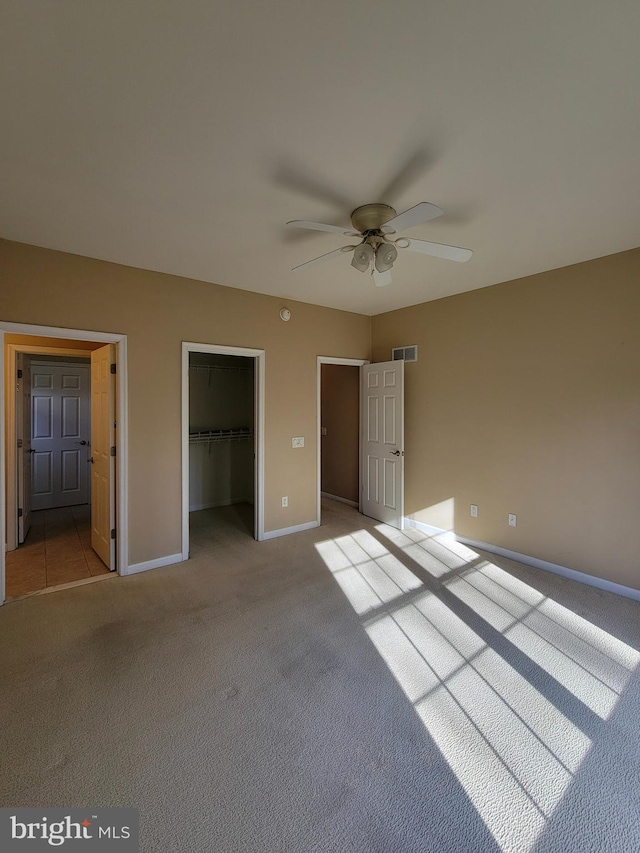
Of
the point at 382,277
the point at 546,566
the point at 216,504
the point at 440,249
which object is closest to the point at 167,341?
the point at 382,277

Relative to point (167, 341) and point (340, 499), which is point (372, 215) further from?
point (340, 499)

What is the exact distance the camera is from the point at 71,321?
300 centimetres

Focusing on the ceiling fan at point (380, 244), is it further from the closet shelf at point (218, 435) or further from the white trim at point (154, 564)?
the closet shelf at point (218, 435)

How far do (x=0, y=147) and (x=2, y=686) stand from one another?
2.79 metres

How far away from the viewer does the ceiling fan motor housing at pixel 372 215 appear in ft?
7.33

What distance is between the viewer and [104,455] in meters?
3.51

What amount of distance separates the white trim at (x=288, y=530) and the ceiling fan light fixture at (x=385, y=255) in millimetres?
3104

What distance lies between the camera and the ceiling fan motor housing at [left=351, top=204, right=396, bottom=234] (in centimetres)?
224

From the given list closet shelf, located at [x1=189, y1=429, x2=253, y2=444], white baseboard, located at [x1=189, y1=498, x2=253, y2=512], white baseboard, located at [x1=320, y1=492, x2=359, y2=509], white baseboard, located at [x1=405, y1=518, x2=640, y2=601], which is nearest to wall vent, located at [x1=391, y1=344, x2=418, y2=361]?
white baseboard, located at [x1=405, y1=518, x2=640, y2=601]

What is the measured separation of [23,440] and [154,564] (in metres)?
2.11

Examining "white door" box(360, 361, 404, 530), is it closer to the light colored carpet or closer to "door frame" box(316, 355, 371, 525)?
"door frame" box(316, 355, 371, 525)

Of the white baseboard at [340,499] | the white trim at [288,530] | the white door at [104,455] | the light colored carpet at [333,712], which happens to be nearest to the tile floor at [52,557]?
the white door at [104,455]

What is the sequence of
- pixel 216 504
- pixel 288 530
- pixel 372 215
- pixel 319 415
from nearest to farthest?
1. pixel 372 215
2. pixel 288 530
3. pixel 319 415
4. pixel 216 504

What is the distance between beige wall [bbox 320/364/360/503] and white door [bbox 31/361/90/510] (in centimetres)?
369
